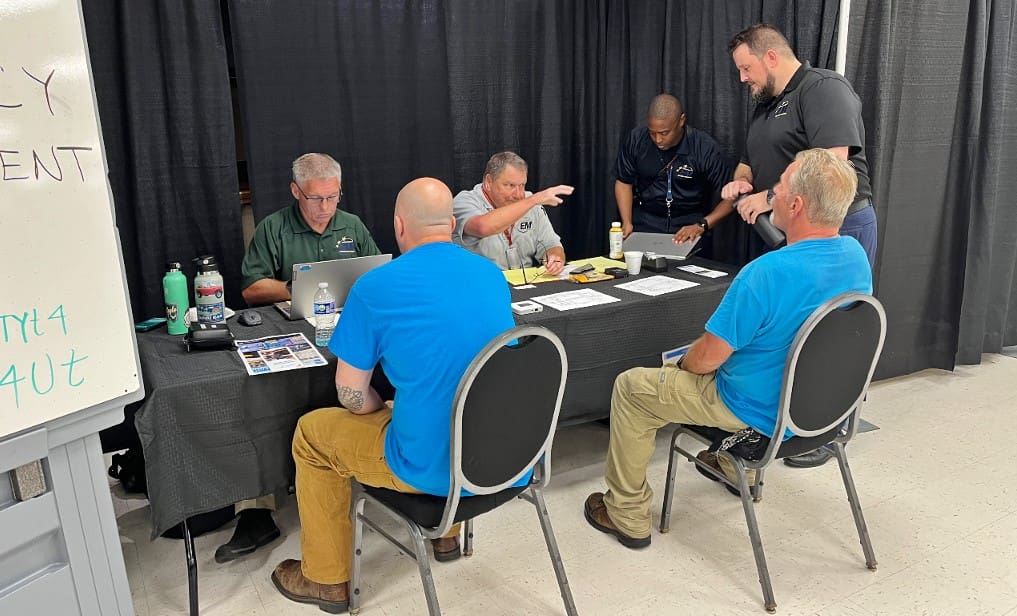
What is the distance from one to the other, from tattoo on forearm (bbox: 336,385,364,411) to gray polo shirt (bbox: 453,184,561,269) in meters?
1.38

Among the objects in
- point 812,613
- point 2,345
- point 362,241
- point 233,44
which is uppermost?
point 233,44

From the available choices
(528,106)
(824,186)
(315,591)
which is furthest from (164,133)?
(824,186)

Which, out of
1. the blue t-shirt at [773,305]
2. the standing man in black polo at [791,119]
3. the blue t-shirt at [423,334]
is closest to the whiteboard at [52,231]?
the blue t-shirt at [423,334]

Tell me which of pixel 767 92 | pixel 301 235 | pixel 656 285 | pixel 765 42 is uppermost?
pixel 765 42

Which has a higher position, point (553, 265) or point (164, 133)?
point (164, 133)

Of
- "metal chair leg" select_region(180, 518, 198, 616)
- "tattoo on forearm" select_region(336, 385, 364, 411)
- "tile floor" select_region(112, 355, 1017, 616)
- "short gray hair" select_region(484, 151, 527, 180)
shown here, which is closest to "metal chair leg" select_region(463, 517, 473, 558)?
"tile floor" select_region(112, 355, 1017, 616)

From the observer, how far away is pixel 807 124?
108 inches

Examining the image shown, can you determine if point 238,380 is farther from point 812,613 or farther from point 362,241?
point 812,613

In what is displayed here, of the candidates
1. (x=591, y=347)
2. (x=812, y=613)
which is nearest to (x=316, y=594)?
(x=591, y=347)

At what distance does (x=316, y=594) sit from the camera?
6.85 ft

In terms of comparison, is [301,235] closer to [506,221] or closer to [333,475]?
[506,221]

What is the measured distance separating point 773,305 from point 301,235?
175 centimetres

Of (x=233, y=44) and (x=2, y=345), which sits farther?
(x=233, y=44)

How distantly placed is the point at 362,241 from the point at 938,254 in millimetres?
2713
